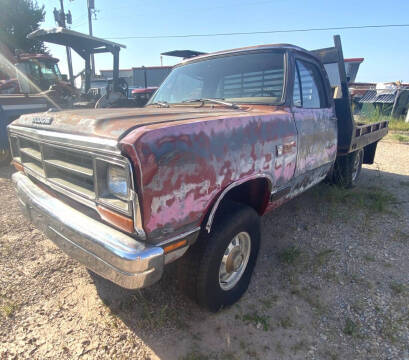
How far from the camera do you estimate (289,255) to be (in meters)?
2.90

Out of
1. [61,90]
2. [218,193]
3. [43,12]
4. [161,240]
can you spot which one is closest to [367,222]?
[218,193]

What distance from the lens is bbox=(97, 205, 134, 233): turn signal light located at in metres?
1.53

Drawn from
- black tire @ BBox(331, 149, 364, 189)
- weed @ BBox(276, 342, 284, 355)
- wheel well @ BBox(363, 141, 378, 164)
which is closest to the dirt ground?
weed @ BBox(276, 342, 284, 355)

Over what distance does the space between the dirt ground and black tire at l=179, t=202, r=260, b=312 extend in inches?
9.5

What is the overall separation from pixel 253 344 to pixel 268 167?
1305 mm

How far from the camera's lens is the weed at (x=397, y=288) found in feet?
8.10

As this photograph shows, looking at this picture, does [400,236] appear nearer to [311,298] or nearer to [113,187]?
[311,298]

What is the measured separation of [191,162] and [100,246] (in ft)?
2.31

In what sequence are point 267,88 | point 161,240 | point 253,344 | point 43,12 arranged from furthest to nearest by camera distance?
1. point 43,12
2. point 267,88
3. point 253,344
4. point 161,240

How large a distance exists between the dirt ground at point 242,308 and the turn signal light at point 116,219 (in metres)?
0.96

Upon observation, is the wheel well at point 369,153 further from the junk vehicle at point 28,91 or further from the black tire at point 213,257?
the junk vehicle at point 28,91

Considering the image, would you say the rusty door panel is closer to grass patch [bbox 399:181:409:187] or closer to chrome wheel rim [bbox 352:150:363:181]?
chrome wheel rim [bbox 352:150:363:181]

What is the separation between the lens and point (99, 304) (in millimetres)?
2311

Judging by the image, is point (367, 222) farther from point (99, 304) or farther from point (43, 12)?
point (43, 12)
